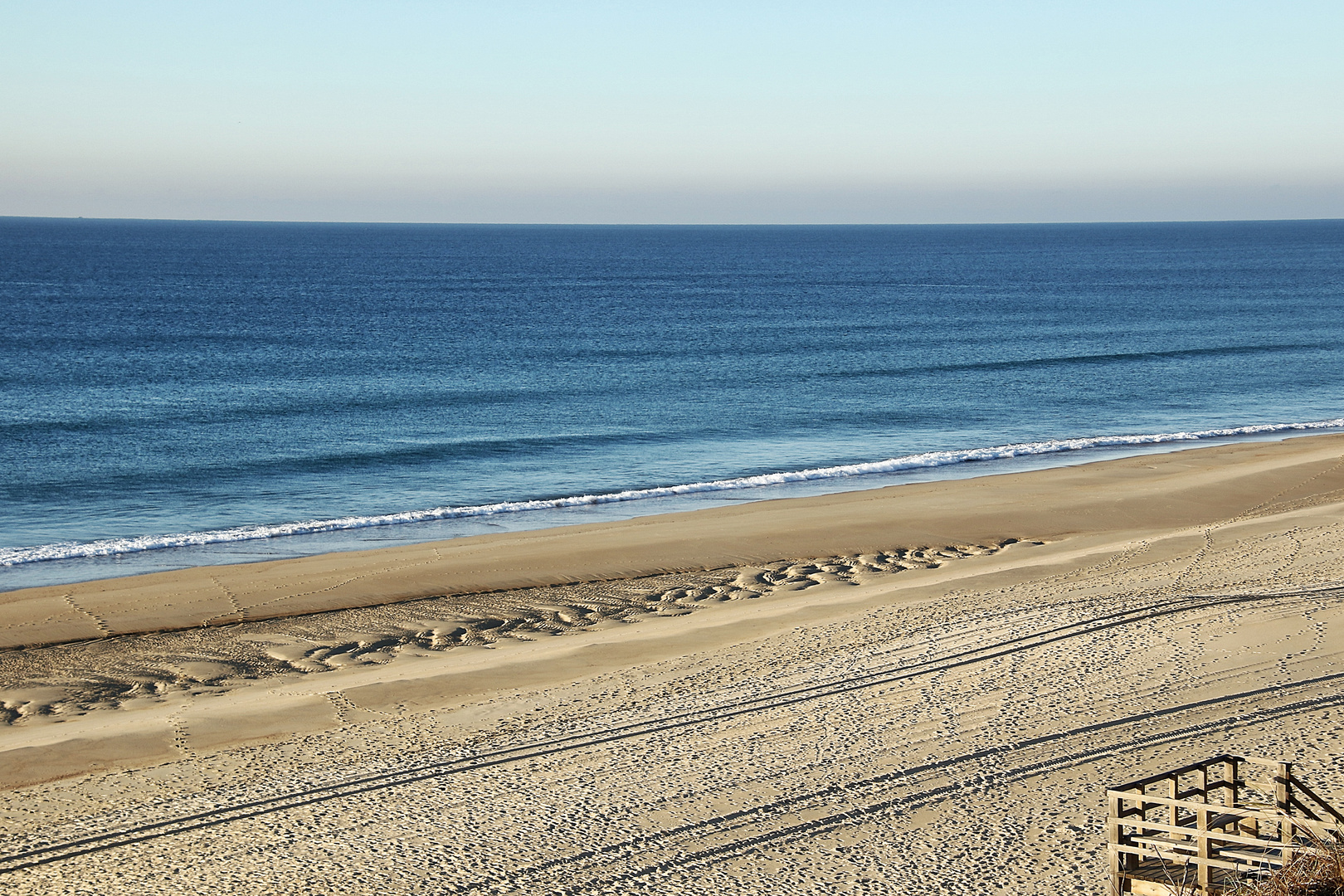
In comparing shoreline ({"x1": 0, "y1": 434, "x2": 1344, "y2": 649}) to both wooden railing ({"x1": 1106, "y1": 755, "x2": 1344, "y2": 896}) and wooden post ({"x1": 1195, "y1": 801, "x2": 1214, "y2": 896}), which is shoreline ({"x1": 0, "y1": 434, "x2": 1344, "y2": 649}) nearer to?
wooden railing ({"x1": 1106, "y1": 755, "x2": 1344, "y2": 896})

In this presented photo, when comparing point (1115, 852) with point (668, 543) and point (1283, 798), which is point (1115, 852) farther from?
point (668, 543)

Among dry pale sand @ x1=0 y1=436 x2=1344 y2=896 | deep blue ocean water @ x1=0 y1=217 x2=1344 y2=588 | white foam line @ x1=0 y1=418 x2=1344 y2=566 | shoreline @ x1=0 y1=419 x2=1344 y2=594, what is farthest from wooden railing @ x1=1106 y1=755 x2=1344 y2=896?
white foam line @ x1=0 y1=418 x2=1344 y2=566

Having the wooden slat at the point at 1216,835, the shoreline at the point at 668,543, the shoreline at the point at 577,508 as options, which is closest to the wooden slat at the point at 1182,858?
the wooden slat at the point at 1216,835

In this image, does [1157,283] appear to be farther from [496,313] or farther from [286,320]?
[286,320]

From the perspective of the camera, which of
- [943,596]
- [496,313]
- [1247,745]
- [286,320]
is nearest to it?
[1247,745]

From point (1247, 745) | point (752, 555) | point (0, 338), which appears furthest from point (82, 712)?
point (0, 338)

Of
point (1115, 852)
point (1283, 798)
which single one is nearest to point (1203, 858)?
point (1115, 852)

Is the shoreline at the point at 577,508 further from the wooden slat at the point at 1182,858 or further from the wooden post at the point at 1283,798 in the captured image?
the wooden post at the point at 1283,798
